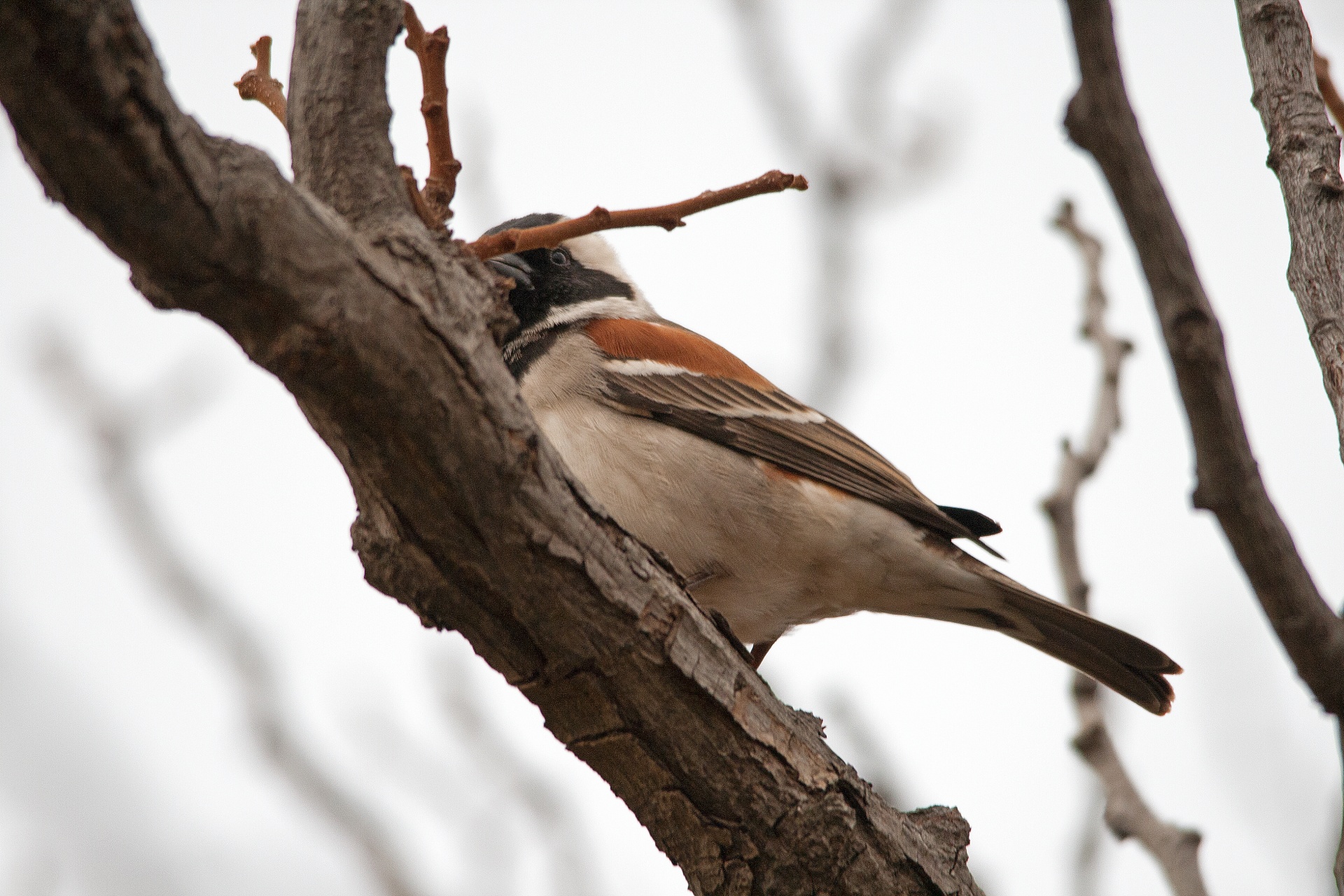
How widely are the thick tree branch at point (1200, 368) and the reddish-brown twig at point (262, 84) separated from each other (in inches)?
75.4

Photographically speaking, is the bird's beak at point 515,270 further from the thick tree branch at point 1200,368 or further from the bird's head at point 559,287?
the thick tree branch at point 1200,368

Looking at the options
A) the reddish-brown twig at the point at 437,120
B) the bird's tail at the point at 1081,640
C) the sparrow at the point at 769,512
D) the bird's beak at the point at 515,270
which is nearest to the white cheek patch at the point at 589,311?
the bird's beak at the point at 515,270

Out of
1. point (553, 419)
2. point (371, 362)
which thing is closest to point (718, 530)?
point (553, 419)

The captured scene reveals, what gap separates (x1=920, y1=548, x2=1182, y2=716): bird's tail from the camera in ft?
13.8

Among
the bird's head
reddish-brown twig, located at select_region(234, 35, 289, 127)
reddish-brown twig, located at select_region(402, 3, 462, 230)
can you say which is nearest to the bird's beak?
the bird's head

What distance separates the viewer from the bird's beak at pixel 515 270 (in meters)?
5.16

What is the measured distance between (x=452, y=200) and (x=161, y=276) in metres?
0.80

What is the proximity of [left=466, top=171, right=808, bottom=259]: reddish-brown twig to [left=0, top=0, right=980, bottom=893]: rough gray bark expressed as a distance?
201 mm

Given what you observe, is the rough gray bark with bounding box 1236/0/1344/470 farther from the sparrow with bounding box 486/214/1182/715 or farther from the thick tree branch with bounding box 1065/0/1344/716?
the sparrow with bounding box 486/214/1182/715

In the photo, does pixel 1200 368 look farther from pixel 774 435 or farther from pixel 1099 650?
pixel 774 435

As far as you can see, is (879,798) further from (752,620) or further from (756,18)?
(756,18)

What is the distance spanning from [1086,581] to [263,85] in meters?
3.26

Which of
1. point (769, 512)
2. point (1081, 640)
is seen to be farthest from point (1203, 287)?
point (1081, 640)

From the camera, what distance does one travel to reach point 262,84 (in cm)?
279
